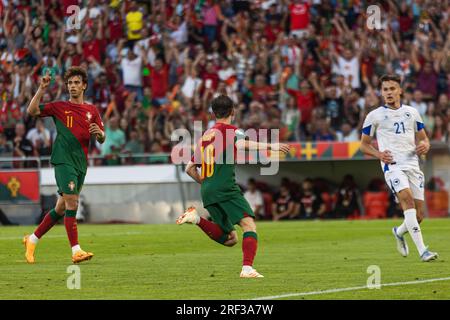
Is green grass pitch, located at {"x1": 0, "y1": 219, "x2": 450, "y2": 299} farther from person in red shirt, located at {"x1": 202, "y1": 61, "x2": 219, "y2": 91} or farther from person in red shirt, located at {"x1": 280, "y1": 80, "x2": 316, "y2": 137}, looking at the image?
person in red shirt, located at {"x1": 202, "y1": 61, "x2": 219, "y2": 91}

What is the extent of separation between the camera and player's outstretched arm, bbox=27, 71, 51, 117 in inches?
578

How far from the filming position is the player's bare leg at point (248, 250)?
12805 millimetres

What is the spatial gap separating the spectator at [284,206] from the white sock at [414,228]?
573 inches

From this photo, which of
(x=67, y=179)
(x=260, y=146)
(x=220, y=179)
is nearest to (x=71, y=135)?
(x=67, y=179)

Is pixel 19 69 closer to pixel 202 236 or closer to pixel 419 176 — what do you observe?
pixel 202 236

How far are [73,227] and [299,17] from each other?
17743 millimetres

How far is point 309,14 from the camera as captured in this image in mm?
32281

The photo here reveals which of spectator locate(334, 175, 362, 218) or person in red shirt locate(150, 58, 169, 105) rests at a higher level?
person in red shirt locate(150, 58, 169, 105)

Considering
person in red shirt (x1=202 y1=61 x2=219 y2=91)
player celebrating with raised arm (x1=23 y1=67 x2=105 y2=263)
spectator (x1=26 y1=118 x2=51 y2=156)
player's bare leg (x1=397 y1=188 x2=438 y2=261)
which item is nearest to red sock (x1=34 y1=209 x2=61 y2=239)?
player celebrating with raised arm (x1=23 y1=67 x2=105 y2=263)

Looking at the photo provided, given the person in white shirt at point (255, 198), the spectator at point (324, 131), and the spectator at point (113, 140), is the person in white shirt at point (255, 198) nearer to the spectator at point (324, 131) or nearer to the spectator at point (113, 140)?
the spectator at point (324, 131)

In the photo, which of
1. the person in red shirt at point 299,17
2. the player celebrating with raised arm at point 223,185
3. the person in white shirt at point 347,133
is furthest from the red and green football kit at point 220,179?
the person in red shirt at point 299,17

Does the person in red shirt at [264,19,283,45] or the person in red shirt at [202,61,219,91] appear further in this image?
the person in red shirt at [264,19,283,45]

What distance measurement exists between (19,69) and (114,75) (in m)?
2.57
